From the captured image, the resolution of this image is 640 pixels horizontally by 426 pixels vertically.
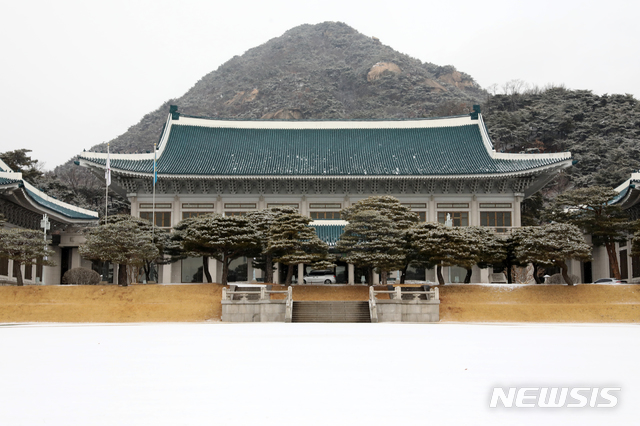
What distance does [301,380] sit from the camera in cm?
1055

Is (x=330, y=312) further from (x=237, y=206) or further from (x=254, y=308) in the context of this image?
(x=237, y=206)

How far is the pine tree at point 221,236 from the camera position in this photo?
37312 mm

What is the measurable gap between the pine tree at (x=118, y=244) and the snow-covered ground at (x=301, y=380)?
18.8 metres

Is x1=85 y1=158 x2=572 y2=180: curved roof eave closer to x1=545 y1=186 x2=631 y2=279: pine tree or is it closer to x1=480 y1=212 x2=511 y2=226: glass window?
x1=480 y1=212 x2=511 y2=226: glass window

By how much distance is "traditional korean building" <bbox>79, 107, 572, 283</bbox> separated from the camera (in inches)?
1868

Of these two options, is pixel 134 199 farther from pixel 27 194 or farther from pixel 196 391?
pixel 196 391

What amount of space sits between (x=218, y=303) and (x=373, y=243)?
32.3ft

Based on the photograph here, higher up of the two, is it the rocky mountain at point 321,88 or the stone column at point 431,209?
the rocky mountain at point 321,88

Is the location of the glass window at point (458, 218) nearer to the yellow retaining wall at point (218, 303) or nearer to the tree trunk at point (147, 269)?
the yellow retaining wall at point (218, 303)

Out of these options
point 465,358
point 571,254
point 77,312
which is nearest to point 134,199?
point 77,312

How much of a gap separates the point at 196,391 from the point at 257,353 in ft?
17.6

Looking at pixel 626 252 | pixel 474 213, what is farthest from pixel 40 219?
pixel 626 252

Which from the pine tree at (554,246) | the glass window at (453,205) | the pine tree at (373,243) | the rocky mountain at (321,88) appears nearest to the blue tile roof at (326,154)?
the glass window at (453,205)

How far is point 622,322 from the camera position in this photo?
31.7 metres
